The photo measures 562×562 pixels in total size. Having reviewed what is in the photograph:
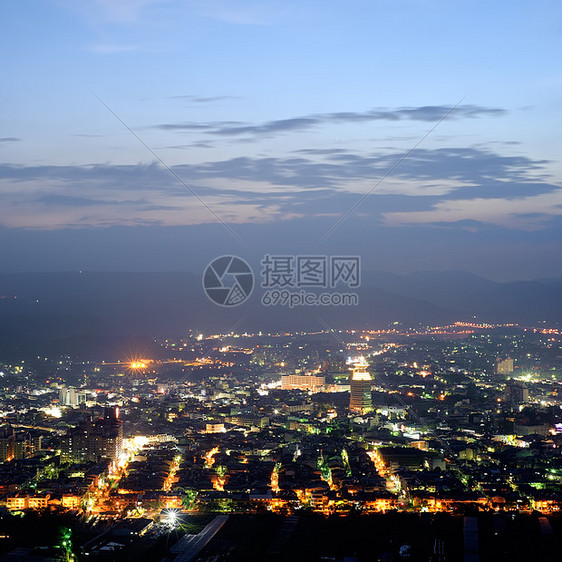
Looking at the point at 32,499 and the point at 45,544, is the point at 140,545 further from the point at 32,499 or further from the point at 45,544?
the point at 32,499

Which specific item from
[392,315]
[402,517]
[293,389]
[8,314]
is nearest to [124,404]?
[293,389]

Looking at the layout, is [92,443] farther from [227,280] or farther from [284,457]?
[227,280]

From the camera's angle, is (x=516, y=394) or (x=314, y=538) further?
(x=516, y=394)

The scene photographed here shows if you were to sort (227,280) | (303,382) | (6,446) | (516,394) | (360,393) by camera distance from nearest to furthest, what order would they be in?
(6,446)
(360,393)
(516,394)
(303,382)
(227,280)

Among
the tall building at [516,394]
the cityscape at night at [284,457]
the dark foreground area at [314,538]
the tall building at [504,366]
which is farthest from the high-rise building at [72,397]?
the tall building at [504,366]

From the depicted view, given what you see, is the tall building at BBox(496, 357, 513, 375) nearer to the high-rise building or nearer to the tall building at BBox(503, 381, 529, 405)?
the tall building at BBox(503, 381, 529, 405)

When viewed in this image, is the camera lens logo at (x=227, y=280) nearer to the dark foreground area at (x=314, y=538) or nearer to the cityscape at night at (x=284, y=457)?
the cityscape at night at (x=284, y=457)

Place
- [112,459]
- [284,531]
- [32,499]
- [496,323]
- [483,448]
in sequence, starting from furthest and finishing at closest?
[496,323], [483,448], [112,459], [32,499], [284,531]

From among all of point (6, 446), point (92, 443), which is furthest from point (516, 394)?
point (6, 446)
